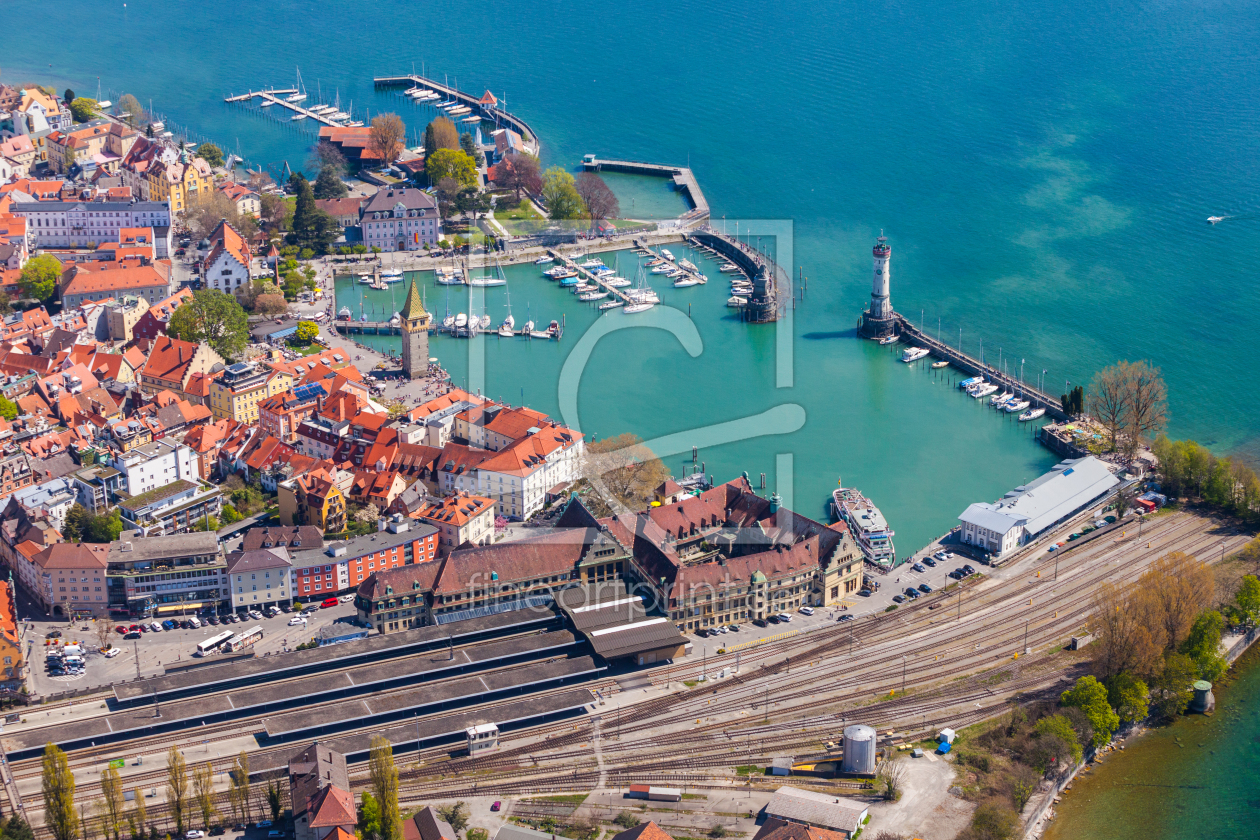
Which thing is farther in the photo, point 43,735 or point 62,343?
point 62,343

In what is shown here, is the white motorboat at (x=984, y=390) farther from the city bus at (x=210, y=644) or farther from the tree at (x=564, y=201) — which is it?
the city bus at (x=210, y=644)

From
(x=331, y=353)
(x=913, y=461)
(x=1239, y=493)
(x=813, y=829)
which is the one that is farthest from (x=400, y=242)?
(x=813, y=829)

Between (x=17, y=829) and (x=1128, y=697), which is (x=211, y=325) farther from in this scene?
(x=1128, y=697)

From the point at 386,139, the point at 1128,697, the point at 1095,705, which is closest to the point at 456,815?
the point at 1095,705

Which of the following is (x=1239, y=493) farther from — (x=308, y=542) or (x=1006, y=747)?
(x=308, y=542)

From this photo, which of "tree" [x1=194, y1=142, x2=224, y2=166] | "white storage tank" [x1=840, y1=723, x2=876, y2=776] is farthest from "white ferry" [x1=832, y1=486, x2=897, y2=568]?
"tree" [x1=194, y1=142, x2=224, y2=166]

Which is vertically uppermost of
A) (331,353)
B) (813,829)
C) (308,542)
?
(331,353)
